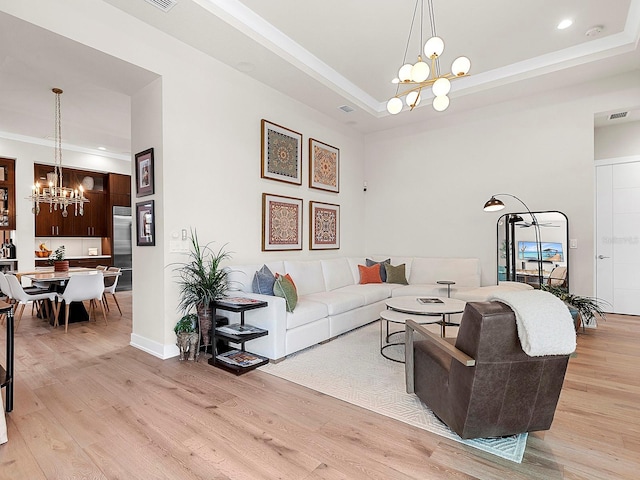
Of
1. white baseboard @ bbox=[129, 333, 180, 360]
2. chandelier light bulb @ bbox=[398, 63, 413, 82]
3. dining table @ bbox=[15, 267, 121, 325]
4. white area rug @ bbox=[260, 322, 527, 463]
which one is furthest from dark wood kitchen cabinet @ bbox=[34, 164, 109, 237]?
chandelier light bulb @ bbox=[398, 63, 413, 82]

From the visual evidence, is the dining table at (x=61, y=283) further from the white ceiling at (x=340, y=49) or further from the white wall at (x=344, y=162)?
the white ceiling at (x=340, y=49)

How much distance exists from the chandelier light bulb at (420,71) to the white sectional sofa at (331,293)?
7.55 ft

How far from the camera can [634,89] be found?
4.48 meters

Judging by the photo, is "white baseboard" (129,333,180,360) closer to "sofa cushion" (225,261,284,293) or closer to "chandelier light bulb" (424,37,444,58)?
"sofa cushion" (225,261,284,293)

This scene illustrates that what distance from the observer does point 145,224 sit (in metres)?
3.69

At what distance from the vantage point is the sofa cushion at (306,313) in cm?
349

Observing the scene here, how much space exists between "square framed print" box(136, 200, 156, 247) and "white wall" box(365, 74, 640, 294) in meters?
4.14

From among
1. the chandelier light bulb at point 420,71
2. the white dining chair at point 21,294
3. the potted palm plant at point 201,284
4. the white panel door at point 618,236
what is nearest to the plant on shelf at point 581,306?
the white panel door at point 618,236

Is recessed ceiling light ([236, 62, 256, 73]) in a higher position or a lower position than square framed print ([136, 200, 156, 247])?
higher

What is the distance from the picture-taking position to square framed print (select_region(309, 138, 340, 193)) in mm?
5504

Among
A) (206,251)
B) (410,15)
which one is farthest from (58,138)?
(410,15)

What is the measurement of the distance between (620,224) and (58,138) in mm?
9921

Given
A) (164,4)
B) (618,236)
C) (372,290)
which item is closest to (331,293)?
(372,290)

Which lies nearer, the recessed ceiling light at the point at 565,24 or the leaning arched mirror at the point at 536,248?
the recessed ceiling light at the point at 565,24
